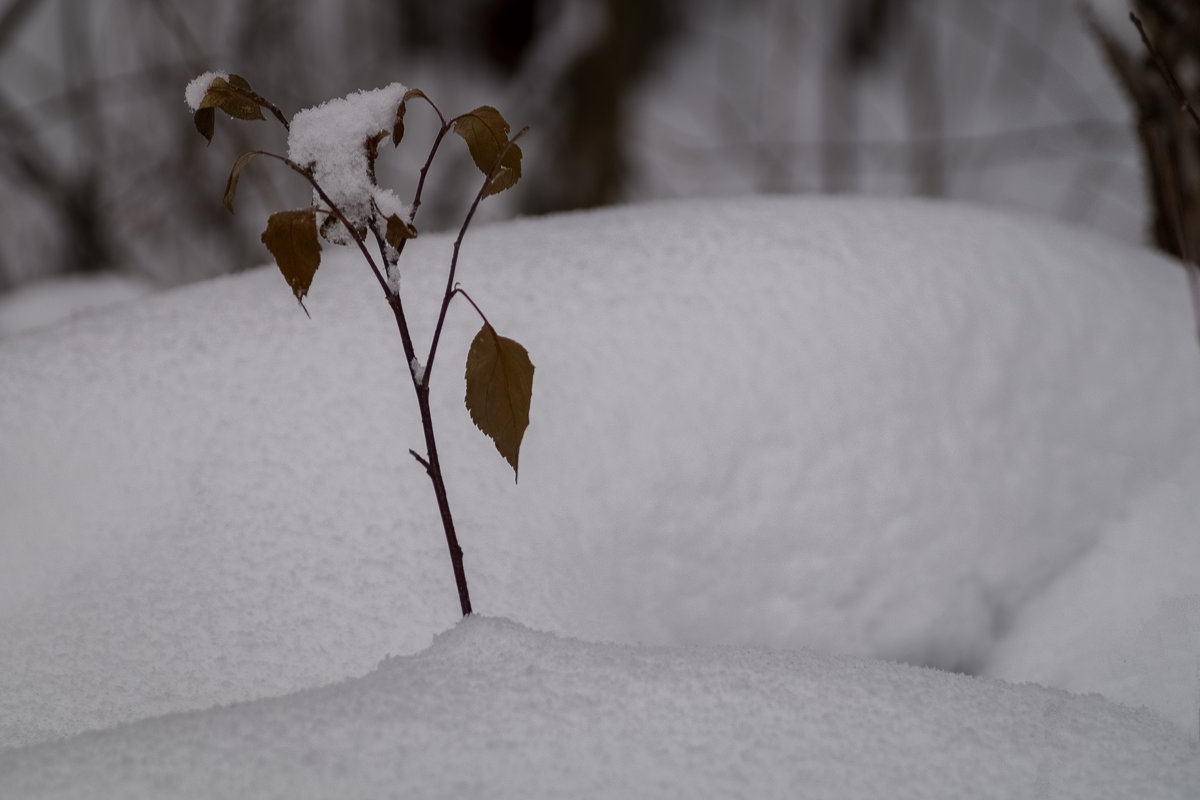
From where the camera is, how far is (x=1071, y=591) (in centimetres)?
91

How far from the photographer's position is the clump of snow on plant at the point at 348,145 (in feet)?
2.37

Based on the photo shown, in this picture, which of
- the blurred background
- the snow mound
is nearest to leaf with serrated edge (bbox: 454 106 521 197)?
the snow mound

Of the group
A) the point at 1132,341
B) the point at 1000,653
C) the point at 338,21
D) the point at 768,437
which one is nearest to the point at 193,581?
the point at 768,437

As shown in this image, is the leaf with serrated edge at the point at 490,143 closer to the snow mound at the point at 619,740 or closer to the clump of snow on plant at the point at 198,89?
the clump of snow on plant at the point at 198,89

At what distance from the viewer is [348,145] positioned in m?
0.73

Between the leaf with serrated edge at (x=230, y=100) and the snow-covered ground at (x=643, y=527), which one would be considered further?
the leaf with serrated edge at (x=230, y=100)

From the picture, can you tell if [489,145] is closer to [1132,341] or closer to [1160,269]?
[1132,341]

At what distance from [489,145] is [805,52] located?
4.55 m

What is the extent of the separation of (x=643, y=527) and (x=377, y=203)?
0.33 m

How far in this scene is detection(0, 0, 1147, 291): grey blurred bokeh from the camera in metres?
3.10

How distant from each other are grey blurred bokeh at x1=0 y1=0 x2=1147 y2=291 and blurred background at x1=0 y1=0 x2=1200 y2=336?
1cm

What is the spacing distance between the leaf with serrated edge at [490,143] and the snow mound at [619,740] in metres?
0.32

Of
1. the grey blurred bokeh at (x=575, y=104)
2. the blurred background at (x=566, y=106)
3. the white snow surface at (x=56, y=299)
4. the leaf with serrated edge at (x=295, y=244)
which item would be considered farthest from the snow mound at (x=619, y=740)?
the grey blurred bokeh at (x=575, y=104)

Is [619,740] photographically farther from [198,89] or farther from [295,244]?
[198,89]
